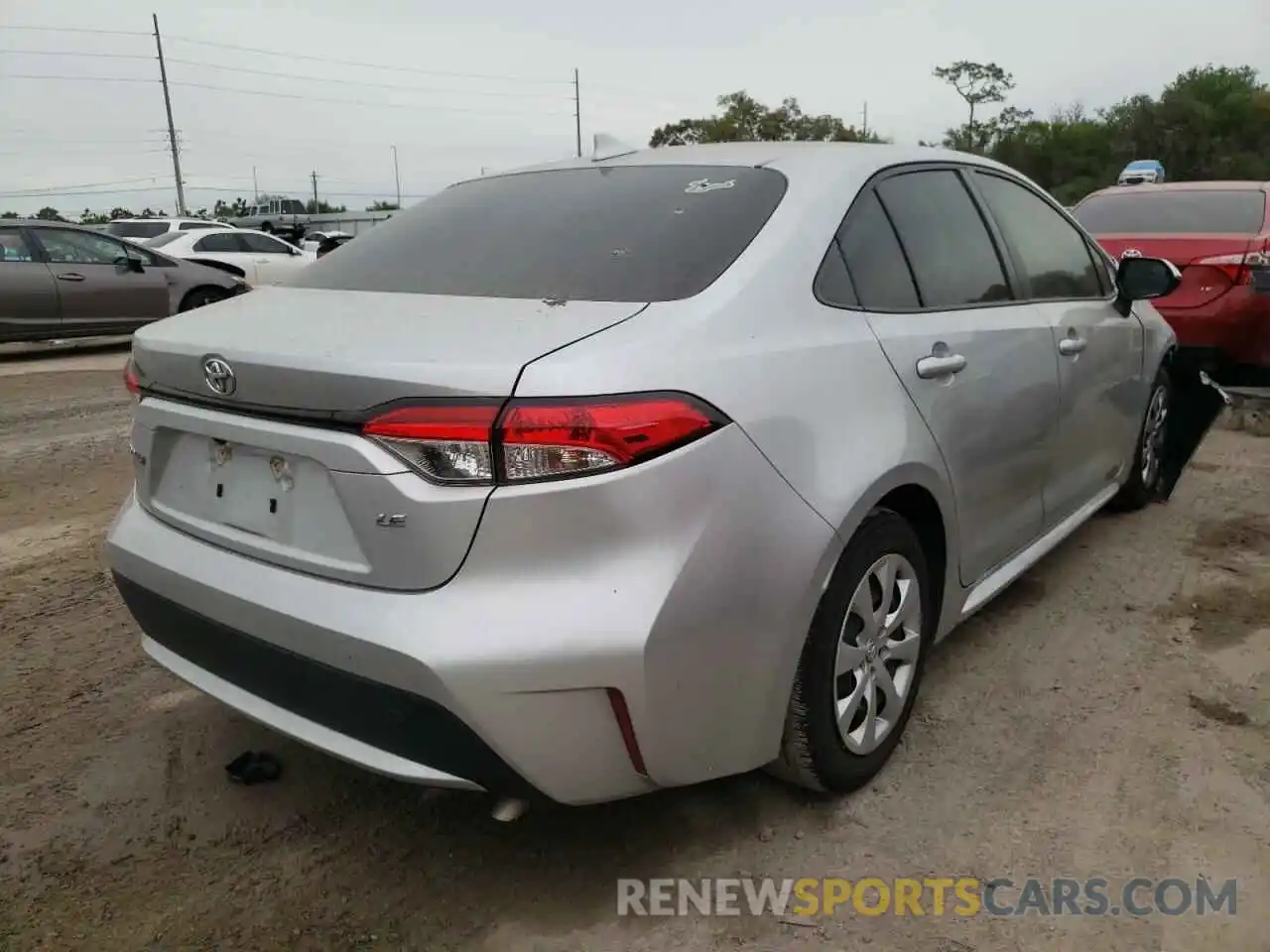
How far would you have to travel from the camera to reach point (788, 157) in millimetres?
2699

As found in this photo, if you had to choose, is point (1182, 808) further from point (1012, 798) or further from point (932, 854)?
point (932, 854)

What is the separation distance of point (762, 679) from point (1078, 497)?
219 centimetres

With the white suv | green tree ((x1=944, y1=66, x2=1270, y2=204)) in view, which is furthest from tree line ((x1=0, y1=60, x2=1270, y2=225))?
the white suv

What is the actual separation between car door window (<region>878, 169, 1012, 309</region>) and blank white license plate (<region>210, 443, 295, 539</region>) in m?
1.70

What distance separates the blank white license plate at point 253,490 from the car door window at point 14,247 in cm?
969

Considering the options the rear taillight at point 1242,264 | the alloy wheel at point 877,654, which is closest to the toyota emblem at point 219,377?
the alloy wheel at point 877,654

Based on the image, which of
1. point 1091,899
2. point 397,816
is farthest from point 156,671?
point 1091,899

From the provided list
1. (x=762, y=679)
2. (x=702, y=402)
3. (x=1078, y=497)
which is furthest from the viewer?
(x=1078, y=497)

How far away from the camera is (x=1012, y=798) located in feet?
8.23

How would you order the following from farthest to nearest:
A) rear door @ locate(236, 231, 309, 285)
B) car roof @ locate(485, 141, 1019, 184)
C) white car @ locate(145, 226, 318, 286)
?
rear door @ locate(236, 231, 309, 285), white car @ locate(145, 226, 318, 286), car roof @ locate(485, 141, 1019, 184)

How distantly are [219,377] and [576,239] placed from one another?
893 mm

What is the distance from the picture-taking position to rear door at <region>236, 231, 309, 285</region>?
16.1 metres

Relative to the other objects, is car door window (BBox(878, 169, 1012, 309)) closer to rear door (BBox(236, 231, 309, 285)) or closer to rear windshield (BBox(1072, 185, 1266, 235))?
rear windshield (BBox(1072, 185, 1266, 235))

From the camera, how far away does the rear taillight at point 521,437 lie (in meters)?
1.78
